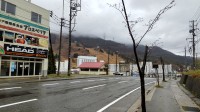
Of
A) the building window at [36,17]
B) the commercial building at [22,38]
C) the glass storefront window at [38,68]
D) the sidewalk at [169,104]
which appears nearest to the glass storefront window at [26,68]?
the commercial building at [22,38]


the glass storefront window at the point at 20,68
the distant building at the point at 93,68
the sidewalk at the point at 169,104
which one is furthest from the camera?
the distant building at the point at 93,68

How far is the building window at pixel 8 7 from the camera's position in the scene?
29859 millimetres

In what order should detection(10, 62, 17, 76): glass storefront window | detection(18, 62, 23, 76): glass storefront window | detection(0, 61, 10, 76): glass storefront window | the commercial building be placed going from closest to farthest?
detection(0, 61, 10, 76): glass storefront window < the commercial building < detection(10, 62, 17, 76): glass storefront window < detection(18, 62, 23, 76): glass storefront window

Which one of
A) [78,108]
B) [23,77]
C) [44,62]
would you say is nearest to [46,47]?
[44,62]

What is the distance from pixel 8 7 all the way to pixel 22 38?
14.4 feet

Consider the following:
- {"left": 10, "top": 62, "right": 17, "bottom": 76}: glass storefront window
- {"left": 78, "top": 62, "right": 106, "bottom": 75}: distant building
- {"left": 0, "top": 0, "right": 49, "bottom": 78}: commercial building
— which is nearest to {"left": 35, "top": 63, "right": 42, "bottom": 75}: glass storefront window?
{"left": 0, "top": 0, "right": 49, "bottom": 78}: commercial building

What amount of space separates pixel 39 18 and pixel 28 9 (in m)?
2.76

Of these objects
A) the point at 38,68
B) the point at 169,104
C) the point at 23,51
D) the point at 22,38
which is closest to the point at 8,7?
the point at 22,38

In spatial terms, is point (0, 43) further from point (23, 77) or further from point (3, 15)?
point (23, 77)

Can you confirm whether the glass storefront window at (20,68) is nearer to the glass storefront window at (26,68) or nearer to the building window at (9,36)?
the glass storefront window at (26,68)

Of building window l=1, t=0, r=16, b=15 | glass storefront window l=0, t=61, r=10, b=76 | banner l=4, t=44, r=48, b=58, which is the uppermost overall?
building window l=1, t=0, r=16, b=15

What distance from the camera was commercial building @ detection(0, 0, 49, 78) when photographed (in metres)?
30.1

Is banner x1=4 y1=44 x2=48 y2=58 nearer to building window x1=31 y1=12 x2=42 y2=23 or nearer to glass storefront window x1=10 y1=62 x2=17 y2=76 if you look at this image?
glass storefront window x1=10 y1=62 x2=17 y2=76

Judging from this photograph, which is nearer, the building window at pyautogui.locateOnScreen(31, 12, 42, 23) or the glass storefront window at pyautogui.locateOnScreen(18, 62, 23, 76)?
the glass storefront window at pyautogui.locateOnScreen(18, 62, 23, 76)
